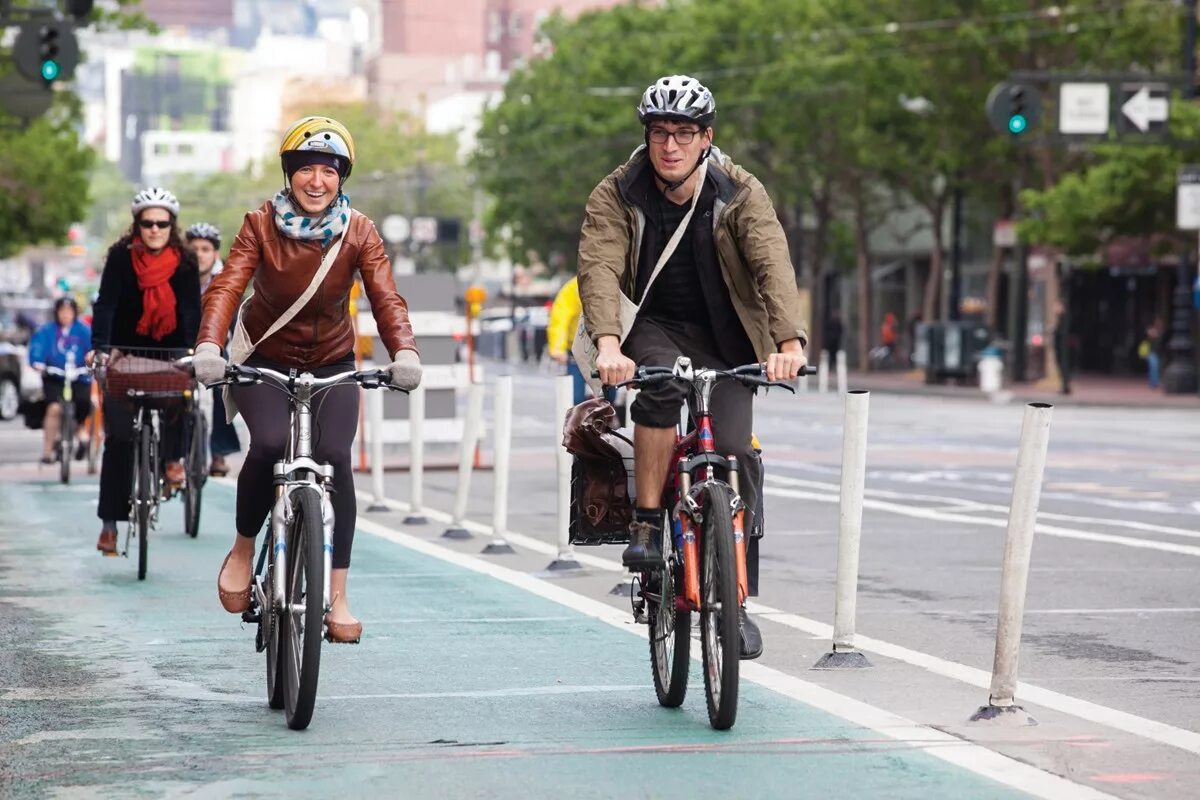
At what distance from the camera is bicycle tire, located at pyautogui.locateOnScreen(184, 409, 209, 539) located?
1359 centimetres

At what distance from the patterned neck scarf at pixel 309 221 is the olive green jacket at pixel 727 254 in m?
0.81

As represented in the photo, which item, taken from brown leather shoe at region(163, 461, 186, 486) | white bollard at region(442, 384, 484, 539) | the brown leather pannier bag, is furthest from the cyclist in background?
the brown leather pannier bag

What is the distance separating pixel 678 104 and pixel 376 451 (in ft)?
34.3

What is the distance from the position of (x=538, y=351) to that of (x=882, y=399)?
34645 millimetres

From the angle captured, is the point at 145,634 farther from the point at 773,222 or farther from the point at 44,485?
the point at 44,485

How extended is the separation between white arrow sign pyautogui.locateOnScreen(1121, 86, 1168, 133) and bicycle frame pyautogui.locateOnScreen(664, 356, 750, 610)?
3113 cm

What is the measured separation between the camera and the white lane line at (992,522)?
45.5 feet

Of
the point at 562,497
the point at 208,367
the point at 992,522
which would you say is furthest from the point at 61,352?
the point at 208,367

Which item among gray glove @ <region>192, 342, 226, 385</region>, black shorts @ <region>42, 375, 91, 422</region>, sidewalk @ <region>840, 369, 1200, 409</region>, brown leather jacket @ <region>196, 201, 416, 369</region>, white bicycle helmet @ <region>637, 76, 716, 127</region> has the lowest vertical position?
sidewalk @ <region>840, 369, 1200, 409</region>

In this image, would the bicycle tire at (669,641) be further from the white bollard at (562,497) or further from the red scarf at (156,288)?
the red scarf at (156,288)

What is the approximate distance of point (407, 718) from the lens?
24.5 ft

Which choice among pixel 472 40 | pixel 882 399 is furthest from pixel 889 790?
pixel 472 40

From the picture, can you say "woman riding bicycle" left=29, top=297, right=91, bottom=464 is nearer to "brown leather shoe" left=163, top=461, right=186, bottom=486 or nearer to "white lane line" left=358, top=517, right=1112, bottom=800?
"brown leather shoe" left=163, top=461, right=186, bottom=486

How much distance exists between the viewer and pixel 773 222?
7.49 m
